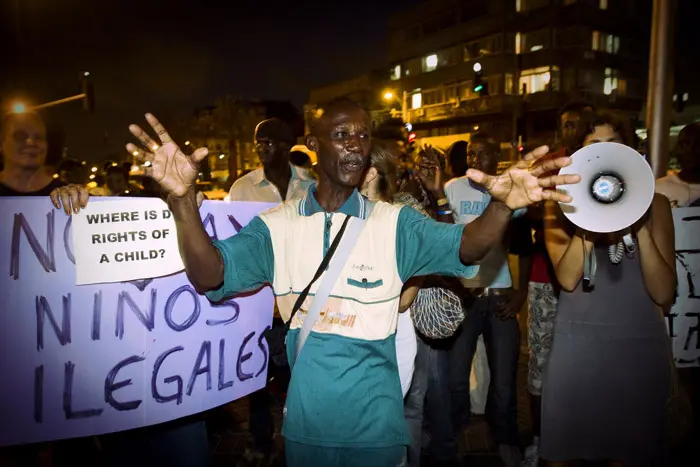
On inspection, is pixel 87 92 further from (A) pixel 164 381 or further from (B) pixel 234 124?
(B) pixel 234 124

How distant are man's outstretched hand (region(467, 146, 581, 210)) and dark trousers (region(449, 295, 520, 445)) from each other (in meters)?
2.20

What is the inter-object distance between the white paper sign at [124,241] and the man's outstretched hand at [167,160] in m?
0.62

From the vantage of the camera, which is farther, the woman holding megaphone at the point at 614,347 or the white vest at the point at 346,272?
the woman holding megaphone at the point at 614,347

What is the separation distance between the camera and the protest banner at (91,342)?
7.60 ft

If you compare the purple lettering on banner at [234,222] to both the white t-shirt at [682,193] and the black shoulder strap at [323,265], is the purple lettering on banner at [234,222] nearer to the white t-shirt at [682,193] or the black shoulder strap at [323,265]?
the black shoulder strap at [323,265]

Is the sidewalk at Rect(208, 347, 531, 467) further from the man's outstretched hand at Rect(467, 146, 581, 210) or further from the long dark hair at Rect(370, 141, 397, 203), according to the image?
the man's outstretched hand at Rect(467, 146, 581, 210)

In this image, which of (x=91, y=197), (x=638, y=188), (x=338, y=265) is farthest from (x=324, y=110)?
(x=638, y=188)

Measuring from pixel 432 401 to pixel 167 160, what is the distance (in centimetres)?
256

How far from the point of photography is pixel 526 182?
1.82 meters

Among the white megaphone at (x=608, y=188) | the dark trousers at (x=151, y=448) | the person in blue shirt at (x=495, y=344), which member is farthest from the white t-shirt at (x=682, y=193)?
the dark trousers at (x=151, y=448)

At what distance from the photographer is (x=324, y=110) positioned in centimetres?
→ 224

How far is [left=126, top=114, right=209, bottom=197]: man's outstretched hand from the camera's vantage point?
1.87 meters

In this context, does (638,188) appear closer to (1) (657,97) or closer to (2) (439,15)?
(1) (657,97)

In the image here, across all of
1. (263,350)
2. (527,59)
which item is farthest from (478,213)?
(527,59)
